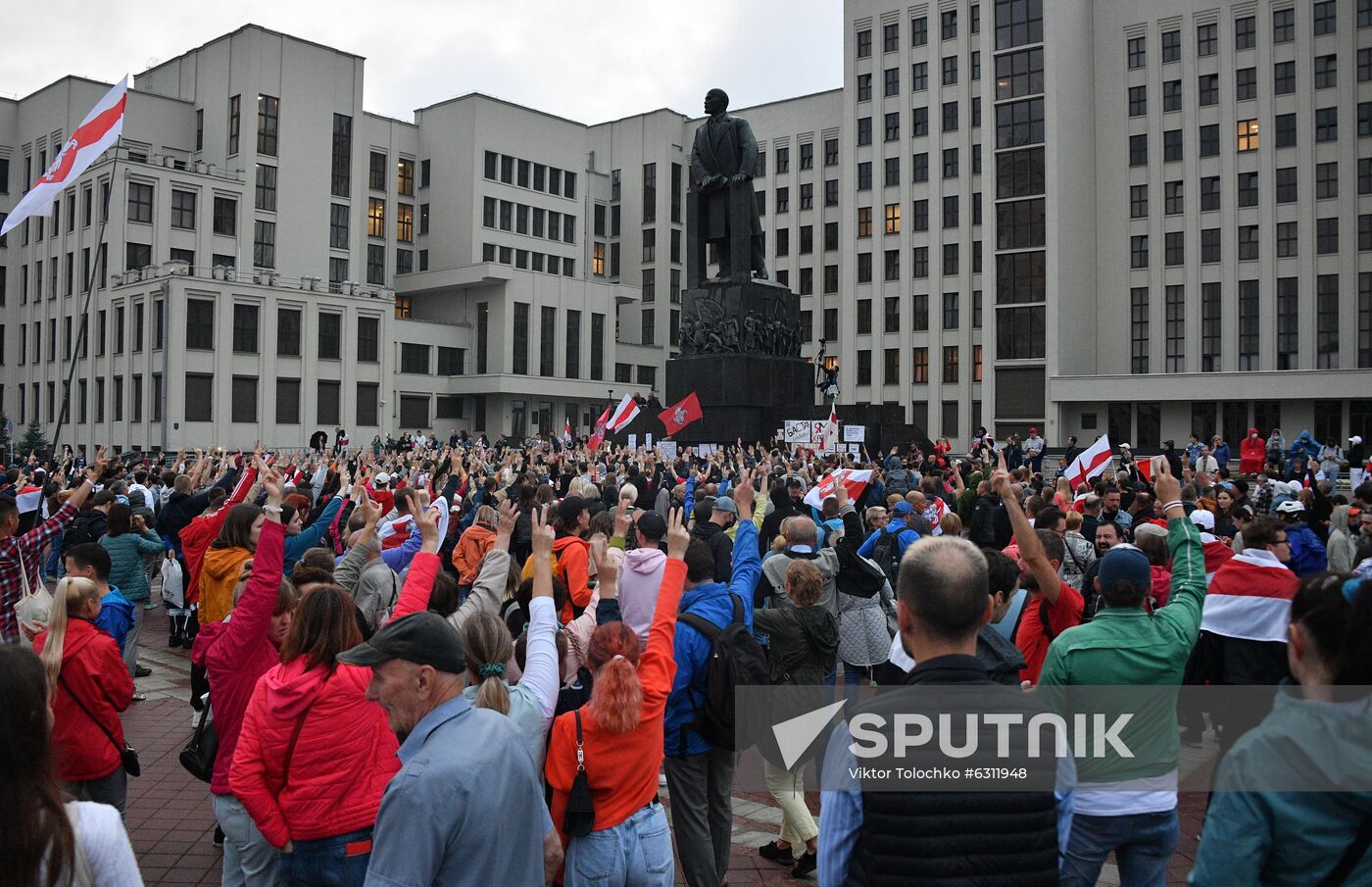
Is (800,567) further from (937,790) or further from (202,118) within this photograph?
(202,118)

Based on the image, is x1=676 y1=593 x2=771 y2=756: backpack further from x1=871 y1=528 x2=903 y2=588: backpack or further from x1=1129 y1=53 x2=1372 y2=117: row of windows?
x1=1129 y1=53 x2=1372 y2=117: row of windows

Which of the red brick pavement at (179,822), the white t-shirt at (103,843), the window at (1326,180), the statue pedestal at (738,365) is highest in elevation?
the window at (1326,180)

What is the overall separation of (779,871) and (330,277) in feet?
200

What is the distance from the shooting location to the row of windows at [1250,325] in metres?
53.3

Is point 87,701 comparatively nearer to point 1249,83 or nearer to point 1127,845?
point 1127,845

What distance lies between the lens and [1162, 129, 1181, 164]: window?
57.5m

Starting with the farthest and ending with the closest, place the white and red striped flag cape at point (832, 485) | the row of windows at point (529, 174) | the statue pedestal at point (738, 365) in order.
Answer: the row of windows at point (529, 174) < the statue pedestal at point (738, 365) < the white and red striped flag cape at point (832, 485)

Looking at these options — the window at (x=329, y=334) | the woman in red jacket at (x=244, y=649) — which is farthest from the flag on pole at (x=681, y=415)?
the window at (x=329, y=334)

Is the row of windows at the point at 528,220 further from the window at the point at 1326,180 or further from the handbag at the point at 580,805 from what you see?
the handbag at the point at 580,805

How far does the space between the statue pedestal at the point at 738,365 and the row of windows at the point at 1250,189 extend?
122 ft

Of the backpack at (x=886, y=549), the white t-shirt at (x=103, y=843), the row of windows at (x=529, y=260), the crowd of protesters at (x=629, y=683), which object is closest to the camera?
the white t-shirt at (x=103, y=843)

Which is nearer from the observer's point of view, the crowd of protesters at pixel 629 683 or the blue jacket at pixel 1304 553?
the crowd of protesters at pixel 629 683

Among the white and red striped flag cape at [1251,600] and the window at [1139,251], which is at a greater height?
the window at [1139,251]

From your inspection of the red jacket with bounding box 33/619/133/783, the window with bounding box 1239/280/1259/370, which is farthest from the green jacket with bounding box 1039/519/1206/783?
the window with bounding box 1239/280/1259/370
